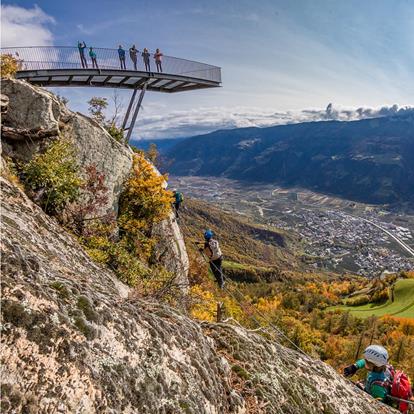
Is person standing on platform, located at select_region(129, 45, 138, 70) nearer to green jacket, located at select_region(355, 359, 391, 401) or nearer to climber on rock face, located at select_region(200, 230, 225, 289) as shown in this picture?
climber on rock face, located at select_region(200, 230, 225, 289)

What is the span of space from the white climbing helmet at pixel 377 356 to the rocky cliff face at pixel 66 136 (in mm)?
5953

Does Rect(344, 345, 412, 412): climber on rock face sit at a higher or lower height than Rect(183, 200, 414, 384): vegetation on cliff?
higher

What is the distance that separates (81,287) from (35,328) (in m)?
1.25

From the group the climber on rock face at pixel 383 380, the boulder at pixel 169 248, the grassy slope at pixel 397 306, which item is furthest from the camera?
the grassy slope at pixel 397 306

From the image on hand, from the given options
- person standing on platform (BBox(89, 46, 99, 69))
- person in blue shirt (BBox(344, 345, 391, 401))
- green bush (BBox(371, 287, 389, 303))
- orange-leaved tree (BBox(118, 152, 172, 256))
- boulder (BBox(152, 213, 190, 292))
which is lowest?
green bush (BBox(371, 287, 389, 303))

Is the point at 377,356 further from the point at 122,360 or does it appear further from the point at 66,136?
the point at 66,136

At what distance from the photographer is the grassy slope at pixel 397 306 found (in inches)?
3829

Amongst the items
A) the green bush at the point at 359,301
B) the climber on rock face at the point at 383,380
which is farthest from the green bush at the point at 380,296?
the climber on rock face at the point at 383,380

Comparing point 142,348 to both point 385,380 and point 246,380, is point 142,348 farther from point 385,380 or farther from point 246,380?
point 385,380

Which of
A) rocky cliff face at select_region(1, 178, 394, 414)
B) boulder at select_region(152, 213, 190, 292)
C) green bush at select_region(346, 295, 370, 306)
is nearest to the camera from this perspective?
rocky cliff face at select_region(1, 178, 394, 414)

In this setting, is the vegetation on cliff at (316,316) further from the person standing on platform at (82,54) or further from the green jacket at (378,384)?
the person standing on platform at (82,54)

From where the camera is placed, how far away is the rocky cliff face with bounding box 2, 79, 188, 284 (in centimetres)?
1450

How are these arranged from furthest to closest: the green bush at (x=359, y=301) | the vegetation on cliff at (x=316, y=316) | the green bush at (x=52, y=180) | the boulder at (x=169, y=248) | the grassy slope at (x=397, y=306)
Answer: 1. the green bush at (x=359, y=301)
2. the grassy slope at (x=397, y=306)
3. the vegetation on cliff at (x=316, y=316)
4. the boulder at (x=169, y=248)
5. the green bush at (x=52, y=180)

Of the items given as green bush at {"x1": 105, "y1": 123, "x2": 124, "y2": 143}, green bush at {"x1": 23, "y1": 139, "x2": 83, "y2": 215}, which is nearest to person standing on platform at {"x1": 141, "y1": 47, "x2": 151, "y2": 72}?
green bush at {"x1": 105, "y1": 123, "x2": 124, "y2": 143}
